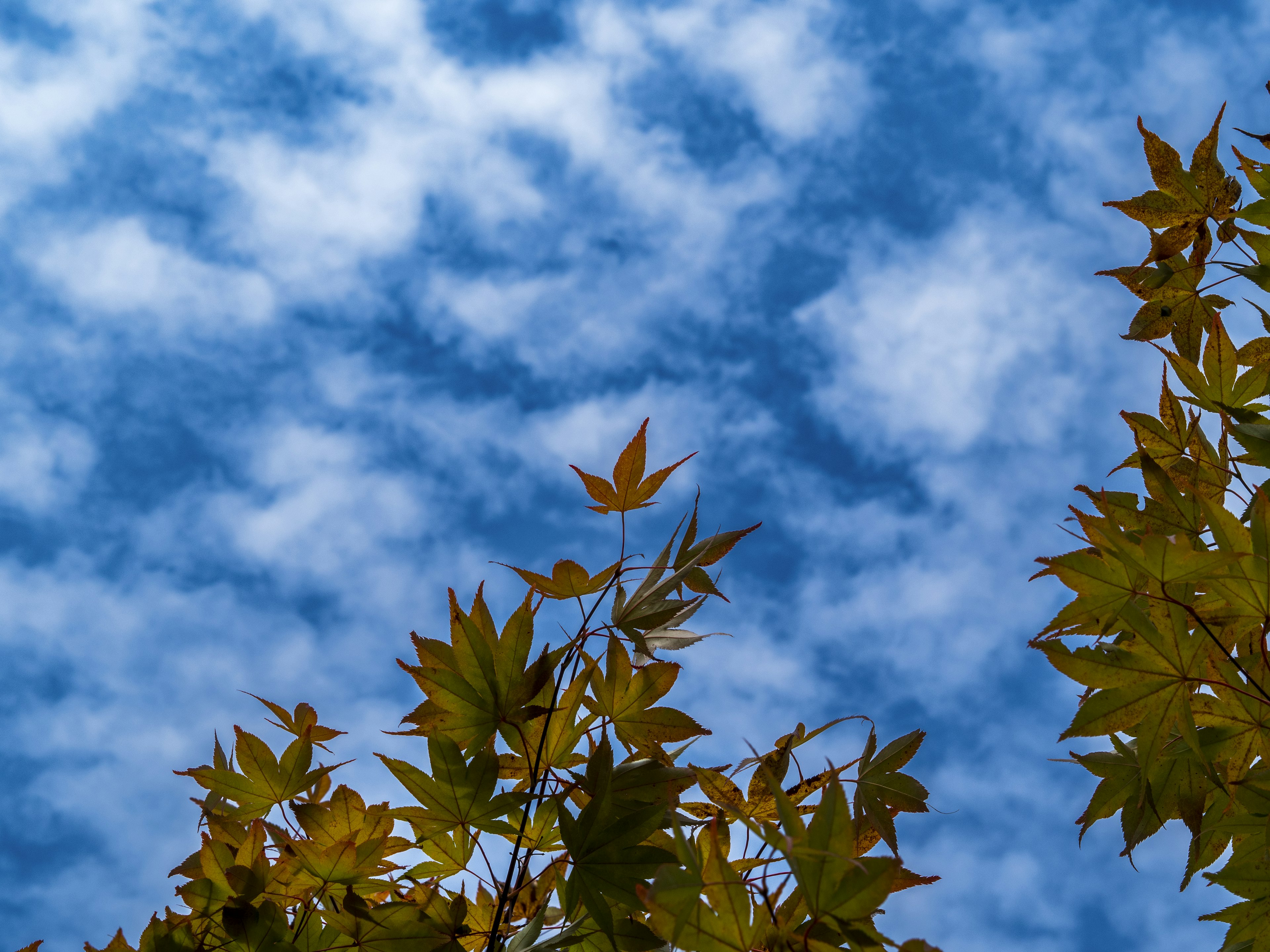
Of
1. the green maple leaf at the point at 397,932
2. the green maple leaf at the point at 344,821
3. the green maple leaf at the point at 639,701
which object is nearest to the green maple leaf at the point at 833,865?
the green maple leaf at the point at 639,701

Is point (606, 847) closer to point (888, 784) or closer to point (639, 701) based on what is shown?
point (639, 701)

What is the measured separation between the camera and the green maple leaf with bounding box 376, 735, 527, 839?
4.56 ft

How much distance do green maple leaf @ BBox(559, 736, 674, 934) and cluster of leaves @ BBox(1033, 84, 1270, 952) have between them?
75cm

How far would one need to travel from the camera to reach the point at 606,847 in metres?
1.30

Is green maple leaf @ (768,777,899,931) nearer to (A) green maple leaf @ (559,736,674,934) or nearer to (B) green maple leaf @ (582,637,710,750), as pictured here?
(A) green maple leaf @ (559,736,674,934)

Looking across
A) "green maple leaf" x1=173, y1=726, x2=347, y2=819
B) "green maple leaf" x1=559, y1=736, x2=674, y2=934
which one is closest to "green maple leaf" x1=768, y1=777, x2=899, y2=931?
"green maple leaf" x1=559, y1=736, x2=674, y2=934

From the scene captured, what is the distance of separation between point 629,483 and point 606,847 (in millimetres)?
699

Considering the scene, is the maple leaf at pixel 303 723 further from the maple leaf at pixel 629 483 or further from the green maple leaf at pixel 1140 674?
the green maple leaf at pixel 1140 674

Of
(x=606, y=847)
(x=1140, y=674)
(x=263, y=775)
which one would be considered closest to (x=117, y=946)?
(x=263, y=775)

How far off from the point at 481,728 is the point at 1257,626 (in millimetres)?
1374

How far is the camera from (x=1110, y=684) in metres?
1.36

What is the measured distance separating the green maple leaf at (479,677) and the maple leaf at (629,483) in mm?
315

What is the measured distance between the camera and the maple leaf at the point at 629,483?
165 cm

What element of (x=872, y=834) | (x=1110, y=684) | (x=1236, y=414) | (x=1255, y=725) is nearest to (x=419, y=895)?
(x=872, y=834)
